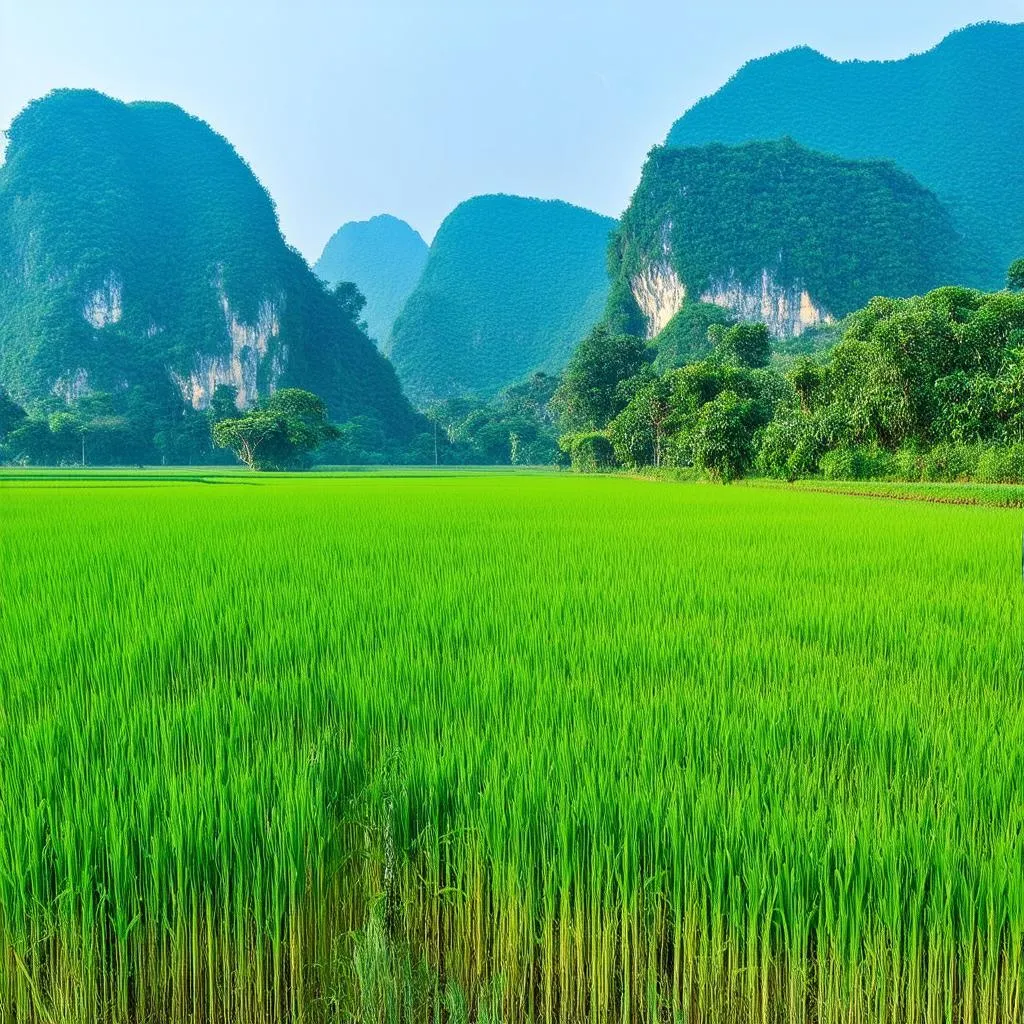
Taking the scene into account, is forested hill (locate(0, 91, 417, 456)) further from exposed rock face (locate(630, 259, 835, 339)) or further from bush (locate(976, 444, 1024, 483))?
bush (locate(976, 444, 1024, 483))

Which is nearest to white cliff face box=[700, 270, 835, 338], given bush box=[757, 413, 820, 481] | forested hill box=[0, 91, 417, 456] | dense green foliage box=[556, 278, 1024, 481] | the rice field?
forested hill box=[0, 91, 417, 456]

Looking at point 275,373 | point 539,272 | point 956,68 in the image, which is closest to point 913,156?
point 956,68

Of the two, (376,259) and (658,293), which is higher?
(376,259)

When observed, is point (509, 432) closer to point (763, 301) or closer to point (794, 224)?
point (763, 301)

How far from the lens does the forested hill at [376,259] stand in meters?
177

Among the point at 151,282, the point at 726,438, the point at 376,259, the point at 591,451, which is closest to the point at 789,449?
the point at 726,438

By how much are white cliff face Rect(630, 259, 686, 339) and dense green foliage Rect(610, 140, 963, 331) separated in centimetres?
107

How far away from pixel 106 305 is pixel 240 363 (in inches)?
677

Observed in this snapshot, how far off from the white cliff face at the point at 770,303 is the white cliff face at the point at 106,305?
242ft

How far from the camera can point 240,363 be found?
299ft

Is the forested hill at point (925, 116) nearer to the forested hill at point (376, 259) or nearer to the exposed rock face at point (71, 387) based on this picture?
the forested hill at point (376, 259)

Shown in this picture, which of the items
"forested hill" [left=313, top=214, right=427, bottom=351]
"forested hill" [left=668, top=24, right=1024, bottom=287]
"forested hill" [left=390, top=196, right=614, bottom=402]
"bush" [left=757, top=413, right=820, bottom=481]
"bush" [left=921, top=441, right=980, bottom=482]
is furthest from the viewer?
"forested hill" [left=313, top=214, right=427, bottom=351]

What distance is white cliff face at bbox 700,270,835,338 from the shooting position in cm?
9025

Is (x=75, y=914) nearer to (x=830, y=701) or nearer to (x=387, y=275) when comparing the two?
(x=830, y=701)
